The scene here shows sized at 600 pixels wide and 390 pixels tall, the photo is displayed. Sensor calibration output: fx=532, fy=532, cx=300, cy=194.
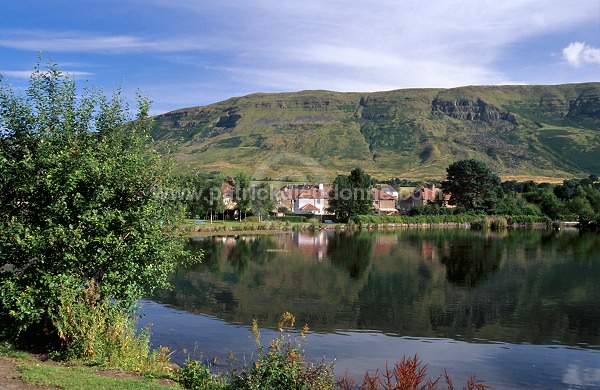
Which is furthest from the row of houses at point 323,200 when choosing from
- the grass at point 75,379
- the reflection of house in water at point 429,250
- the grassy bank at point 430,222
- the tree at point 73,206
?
the grass at point 75,379

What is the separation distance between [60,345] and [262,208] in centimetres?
7742

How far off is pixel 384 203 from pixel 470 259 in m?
82.4

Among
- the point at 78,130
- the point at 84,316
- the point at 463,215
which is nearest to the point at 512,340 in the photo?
the point at 84,316

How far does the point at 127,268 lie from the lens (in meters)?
14.9

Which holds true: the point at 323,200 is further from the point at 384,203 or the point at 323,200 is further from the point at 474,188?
the point at 474,188

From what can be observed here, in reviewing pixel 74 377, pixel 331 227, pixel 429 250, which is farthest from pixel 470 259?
pixel 74 377

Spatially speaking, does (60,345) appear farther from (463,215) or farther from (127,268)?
(463,215)

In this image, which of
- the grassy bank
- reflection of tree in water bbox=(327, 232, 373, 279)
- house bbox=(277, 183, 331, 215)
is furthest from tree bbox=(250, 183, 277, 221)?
house bbox=(277, 183, 331, 215)

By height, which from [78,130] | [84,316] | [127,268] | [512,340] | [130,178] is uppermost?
[78,130]

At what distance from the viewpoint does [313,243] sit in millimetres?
67000

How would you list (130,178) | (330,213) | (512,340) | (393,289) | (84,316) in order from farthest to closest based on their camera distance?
(330,213)
(393,289)
(512,340)
(130,178)
(84,316)

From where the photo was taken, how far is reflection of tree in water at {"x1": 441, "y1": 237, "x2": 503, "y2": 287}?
4046cm

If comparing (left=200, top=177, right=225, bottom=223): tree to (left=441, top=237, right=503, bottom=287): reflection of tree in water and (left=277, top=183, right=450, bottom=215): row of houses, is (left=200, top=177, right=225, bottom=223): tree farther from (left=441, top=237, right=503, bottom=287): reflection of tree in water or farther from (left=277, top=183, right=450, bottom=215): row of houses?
(left=441, top=237, right=503, bottom=287): reflection of tree in water

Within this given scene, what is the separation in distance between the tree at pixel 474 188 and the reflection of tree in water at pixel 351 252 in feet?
136
